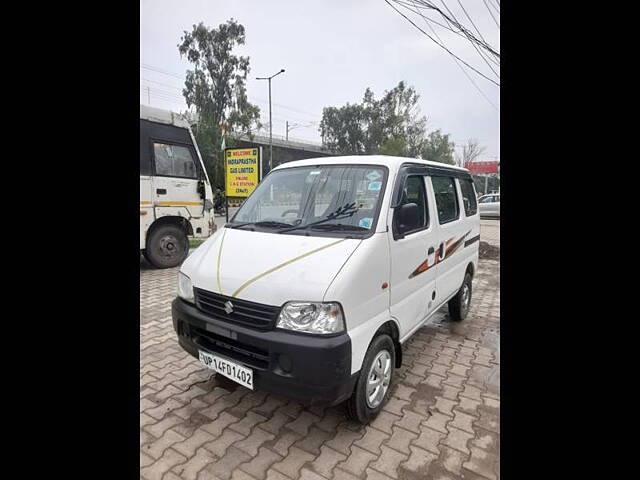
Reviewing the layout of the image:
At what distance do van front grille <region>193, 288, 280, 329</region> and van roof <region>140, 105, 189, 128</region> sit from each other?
5.12 meters

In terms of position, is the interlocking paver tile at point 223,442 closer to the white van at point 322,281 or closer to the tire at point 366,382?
the white van at point 322,281

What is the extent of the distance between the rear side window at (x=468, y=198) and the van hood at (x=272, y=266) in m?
2.55

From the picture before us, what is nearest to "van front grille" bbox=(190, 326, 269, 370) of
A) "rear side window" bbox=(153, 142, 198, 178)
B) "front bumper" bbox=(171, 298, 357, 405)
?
"front bumper" bbox=(171, 298, 357, 405)

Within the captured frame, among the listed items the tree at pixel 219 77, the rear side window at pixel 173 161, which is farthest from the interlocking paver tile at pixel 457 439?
the tree at pixel 219 77

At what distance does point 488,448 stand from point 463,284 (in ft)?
7.75

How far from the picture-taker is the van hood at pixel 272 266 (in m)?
2.09

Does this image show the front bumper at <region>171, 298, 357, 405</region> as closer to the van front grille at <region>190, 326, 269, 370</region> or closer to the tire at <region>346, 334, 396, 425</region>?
the van front grille at <region>190, 326, 269, 370</region>

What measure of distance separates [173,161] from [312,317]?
18.5 feet
